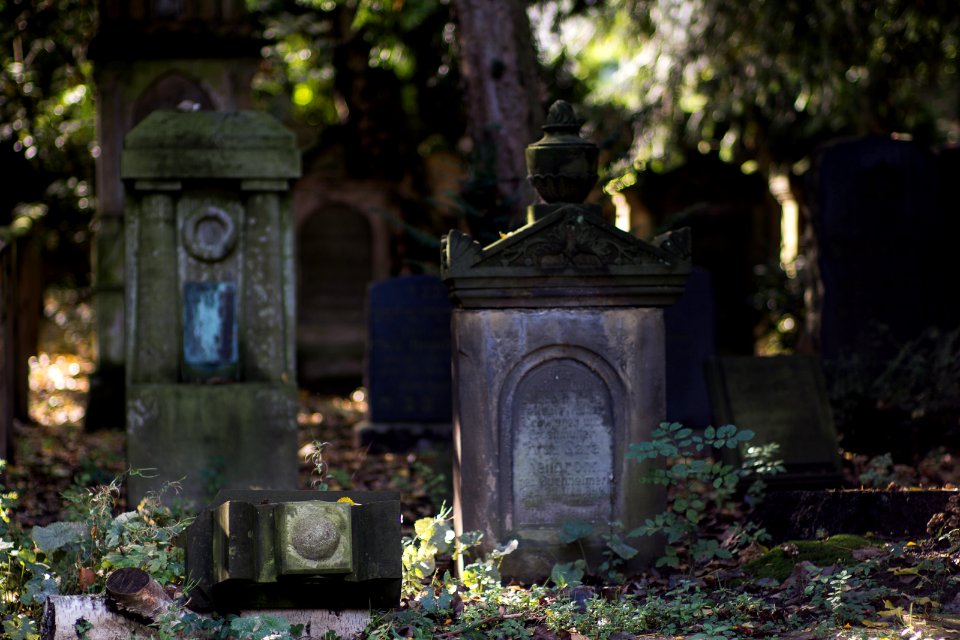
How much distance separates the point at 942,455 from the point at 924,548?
2.76 metres

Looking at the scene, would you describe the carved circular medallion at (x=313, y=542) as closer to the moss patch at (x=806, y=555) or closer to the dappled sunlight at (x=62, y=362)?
the moss patch at (x=806, y=555)

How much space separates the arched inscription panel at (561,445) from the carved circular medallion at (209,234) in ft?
7.65

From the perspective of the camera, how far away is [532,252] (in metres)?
5.71

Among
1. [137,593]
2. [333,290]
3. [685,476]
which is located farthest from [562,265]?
[333,290]

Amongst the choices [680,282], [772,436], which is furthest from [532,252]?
[772,436]

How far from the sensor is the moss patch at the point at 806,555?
211 inches

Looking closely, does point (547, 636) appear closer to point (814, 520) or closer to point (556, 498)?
point (556, 498)

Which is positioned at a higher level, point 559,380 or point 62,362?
point 62,362

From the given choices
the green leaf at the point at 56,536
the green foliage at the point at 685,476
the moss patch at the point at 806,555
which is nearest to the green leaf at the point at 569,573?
the green foliage at the point at 685,476

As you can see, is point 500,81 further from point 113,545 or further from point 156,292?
point 113,545

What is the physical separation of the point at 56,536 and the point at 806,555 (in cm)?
320

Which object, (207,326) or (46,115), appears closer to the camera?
(207,326)

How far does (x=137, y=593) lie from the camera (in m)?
4.41

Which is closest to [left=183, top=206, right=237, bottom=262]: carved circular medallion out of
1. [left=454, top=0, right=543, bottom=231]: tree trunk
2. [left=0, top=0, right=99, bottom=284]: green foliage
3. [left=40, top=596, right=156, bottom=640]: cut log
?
[left=454, top=0, right=543, bottom=231]: tree trunk
